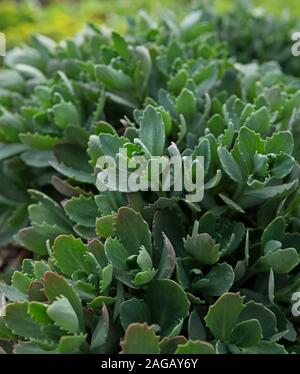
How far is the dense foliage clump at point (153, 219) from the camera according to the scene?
127cm

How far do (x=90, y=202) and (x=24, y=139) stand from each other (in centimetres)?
40

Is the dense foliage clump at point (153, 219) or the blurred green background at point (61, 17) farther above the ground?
the blurred green background at point (61, 17)

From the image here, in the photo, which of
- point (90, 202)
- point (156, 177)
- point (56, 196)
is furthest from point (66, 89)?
point (156, 177)

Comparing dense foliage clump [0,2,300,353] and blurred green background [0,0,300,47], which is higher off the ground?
blurred green background [0,0,300,47]

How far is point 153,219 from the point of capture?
1.50 metres

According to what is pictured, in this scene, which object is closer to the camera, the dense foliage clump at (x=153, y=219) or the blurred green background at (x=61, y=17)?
the dense foliage clump at (x=153, y=219)

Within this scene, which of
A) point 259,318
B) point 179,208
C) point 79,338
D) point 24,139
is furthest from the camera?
point 24,139

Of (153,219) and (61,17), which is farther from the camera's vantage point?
(61,17)

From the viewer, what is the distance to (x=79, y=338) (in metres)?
1.17

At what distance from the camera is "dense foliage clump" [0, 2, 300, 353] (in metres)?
1.27

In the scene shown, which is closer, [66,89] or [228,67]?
[66,89]

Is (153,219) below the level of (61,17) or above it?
below

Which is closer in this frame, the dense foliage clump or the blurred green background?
the dense foliage clump
